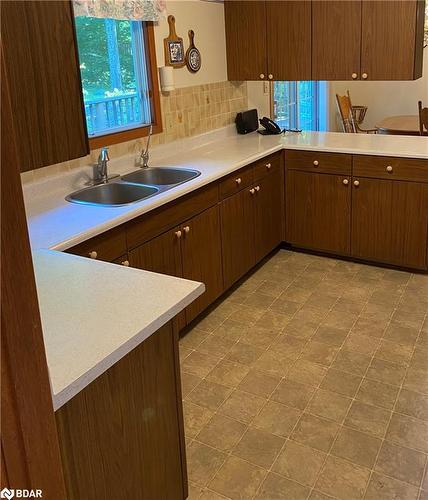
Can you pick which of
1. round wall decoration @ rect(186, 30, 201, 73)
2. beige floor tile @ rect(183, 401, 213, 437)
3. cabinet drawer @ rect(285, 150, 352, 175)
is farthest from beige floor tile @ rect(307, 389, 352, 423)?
round wall decoration @ rect(186, 30, 201, 73)

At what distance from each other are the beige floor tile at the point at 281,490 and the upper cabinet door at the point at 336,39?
2.75 meters

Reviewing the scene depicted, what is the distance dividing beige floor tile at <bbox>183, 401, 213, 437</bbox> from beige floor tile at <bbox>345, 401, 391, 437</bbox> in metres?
0.62

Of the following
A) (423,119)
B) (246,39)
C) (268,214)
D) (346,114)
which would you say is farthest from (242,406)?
(346,114)

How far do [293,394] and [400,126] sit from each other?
4.10 m

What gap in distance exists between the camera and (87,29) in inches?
115

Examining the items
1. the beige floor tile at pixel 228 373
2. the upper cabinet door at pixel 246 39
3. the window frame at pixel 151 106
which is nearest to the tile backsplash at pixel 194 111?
the window frame at pixel 151 106

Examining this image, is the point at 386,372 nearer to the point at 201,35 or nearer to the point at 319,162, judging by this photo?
the point at 319,162

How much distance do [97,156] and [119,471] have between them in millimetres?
1985

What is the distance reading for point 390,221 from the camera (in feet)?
11.8

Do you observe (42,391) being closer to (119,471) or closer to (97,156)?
(119,471)

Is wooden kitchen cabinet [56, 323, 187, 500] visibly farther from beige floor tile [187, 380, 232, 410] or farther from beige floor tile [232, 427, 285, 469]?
beige floor tile [187, 380, 232, 410]

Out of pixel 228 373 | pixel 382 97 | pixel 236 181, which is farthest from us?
pixel 382 97

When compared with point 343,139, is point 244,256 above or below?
below

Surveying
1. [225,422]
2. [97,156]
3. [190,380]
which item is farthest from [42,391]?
[97,156]
